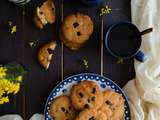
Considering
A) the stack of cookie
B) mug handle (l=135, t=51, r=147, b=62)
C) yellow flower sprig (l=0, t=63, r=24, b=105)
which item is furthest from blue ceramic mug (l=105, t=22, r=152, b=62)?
yellow flower sprig (l=0, t=63, r=24, b=105)

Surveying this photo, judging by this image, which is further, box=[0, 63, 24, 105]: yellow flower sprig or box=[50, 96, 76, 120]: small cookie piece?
box=[50, 96, 76, 120]: small cookie piece

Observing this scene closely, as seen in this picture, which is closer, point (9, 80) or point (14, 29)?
point (9, 80)

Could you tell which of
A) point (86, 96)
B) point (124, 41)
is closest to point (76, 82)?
point (86, 96)

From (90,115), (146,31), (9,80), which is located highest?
(146,31)

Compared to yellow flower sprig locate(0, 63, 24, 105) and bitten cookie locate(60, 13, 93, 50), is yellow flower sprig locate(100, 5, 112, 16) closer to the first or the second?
bitten cookie locate(60, 13, 93, 50)

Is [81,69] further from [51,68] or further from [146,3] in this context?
[146,3]

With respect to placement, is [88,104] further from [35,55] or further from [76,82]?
[35,55]

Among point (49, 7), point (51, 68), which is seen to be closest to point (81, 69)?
point (51, 68)
